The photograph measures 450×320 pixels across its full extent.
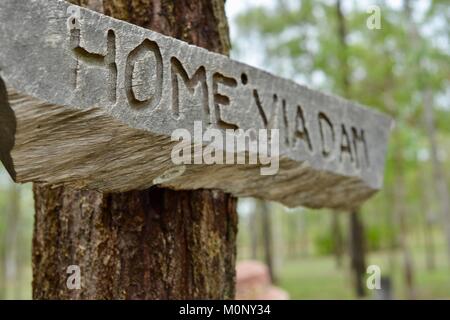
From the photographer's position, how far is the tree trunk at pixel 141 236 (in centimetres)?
196

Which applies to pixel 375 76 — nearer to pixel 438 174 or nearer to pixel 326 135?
pixel 438 174

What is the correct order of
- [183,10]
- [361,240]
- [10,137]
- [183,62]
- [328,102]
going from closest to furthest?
[10,137] < [183,62] < [183,10] < [328,102] < [361,240]

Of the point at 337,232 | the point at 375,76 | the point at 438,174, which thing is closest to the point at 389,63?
the point at 375,76

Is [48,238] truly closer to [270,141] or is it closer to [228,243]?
[228,243]

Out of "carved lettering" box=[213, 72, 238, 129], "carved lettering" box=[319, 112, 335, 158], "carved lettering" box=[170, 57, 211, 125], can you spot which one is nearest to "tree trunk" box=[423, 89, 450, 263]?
"carved lettering" box=[319, 112, 335, 158]

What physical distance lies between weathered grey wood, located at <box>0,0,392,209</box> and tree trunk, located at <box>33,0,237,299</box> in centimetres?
15

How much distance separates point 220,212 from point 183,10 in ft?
2.85

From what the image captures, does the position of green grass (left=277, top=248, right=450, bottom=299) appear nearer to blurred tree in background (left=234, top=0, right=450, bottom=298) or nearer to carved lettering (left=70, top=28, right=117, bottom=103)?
blurred tree in background (left=234, top=0, right=450, bottom=298)

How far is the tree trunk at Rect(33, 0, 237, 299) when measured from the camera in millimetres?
1955

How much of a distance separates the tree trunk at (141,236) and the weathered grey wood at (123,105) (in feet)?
0.48

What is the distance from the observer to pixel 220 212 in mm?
2209

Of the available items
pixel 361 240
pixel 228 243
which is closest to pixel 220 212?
pixel 228 243

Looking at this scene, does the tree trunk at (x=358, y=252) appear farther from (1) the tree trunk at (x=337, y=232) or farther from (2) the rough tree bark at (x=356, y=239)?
(1) the tree trunk at (x=337, y=232)

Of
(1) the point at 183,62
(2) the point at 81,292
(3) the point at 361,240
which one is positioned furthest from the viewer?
(3) the point at 361,240
